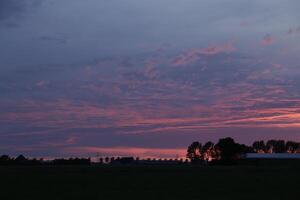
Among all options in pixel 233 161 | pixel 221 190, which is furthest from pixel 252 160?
pixel 221 190

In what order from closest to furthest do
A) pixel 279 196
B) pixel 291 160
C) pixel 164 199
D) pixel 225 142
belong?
pixel 164 199, pixel 279 196, pixel 291 160, pixel 225 142

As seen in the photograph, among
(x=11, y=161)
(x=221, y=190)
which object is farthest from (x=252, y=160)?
(x=221, y=190)

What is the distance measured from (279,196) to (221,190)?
6.85 meters

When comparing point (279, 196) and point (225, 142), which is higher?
point (225, 142)

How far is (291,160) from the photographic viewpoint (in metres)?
152

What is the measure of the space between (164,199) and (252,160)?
4890 inches

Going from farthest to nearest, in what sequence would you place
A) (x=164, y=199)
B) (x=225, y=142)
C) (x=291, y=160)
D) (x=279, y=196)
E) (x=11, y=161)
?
(x=11, y=161) → (x=225, y=142) → (x=291, y=160) → (x=279, y=196) → (x=164, y=199)

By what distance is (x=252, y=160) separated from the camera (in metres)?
157

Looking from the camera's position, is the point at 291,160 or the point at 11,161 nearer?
the point at 291,160

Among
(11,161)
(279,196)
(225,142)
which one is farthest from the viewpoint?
(11,161)

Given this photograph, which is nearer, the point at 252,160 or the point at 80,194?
the point at 80,194

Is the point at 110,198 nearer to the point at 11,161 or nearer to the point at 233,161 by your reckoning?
the point at 233,161

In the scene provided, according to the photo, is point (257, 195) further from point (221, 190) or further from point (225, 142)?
point (225, 142)

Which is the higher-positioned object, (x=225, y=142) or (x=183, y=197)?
(x=225, y=142)
